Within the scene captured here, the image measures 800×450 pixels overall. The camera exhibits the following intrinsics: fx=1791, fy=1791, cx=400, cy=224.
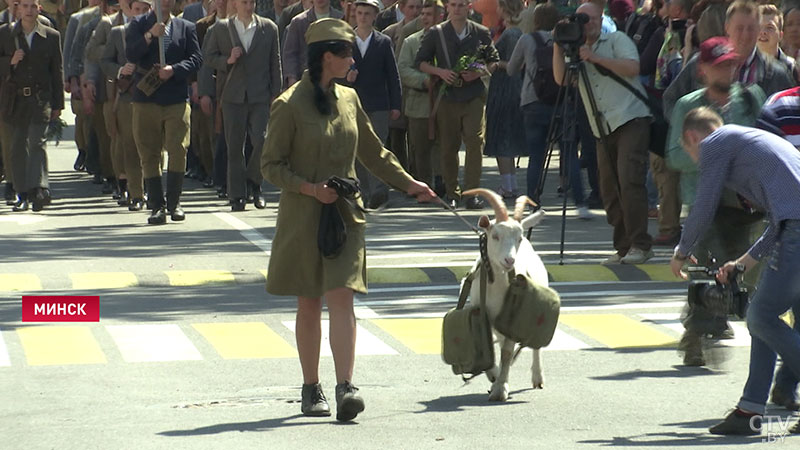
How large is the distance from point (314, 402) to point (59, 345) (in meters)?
2.93

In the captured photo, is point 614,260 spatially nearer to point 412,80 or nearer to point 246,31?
point 412,80

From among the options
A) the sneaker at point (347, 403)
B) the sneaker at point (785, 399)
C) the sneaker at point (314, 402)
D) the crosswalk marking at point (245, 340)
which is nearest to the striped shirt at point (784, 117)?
the sneaker at point (785, 399)

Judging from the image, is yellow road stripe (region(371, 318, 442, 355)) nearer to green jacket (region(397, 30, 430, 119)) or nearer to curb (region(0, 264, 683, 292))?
curb (region(0, 264, 683, 292))

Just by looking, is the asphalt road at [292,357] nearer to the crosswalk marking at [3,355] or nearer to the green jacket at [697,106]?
the crosswalk marking at [3,355]

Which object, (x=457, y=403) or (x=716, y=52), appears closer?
(x=457, y=403)

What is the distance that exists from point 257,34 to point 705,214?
37.8 ft

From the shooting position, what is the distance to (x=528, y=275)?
398 inches

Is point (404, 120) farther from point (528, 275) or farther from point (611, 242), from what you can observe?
point (528, 275)

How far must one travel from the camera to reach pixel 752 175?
28.1ft

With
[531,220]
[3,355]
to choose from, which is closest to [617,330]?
[531,220]

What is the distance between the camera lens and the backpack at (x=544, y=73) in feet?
Result: 58.9

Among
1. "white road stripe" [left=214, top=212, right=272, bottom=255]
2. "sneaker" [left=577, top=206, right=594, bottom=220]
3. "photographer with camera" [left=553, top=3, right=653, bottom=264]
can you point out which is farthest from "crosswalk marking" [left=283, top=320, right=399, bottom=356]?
"sneaker" [left=577, top=206, right=594, bottom=220]

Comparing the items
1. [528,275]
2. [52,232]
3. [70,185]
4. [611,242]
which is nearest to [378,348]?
[528,275]
